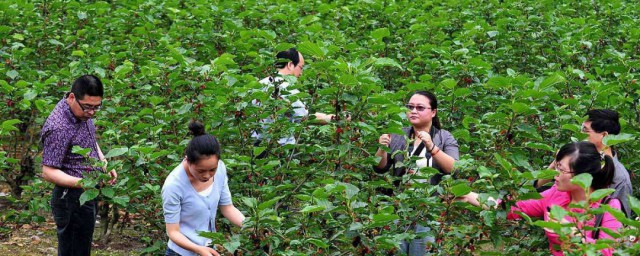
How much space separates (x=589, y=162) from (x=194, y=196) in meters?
1.94

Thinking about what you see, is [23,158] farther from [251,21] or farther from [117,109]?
[251,21]

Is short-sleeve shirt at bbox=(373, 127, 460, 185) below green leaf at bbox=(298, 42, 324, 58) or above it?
below

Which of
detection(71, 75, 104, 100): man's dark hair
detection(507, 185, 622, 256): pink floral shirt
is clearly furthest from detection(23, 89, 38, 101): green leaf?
detection(507, 185, 622, 256): pink floral shirt

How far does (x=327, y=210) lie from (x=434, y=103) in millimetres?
1784

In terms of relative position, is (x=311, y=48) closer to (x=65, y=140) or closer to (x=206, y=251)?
(x=206, y=251)

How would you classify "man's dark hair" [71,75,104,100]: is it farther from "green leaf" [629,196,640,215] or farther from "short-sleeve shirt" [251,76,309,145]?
"green leaf" [629,196,640,215]

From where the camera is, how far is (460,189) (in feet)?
12.7

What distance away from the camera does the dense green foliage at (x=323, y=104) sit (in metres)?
4.12

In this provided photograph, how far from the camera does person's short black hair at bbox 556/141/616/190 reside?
4043mm

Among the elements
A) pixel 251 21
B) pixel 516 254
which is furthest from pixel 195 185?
pixel 251 21

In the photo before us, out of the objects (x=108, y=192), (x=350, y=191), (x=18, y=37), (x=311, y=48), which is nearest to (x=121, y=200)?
(x=108, y=192)

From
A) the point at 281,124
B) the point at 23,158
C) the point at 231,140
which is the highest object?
the point at 281,124

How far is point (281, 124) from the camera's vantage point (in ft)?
16.1

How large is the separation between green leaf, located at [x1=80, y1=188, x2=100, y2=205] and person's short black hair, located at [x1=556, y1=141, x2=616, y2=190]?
249 centimetres
